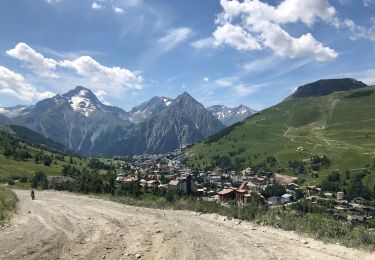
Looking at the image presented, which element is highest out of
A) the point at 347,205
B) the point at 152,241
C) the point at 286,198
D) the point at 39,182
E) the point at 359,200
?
the point at 152,241

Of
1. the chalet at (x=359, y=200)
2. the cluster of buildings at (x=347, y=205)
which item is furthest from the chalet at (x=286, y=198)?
the chalet at (x=359, y=200)

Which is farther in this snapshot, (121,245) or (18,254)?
(121,245)

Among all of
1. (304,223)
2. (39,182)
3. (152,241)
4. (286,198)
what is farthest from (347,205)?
(152,241)

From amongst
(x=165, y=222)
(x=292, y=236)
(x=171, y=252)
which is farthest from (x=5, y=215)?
(x=292, y=236)

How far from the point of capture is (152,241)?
A: 18266 millimetres

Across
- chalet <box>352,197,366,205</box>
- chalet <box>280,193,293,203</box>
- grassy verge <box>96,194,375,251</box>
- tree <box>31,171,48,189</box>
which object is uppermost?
grassy verge <box>96,194,375,251</box>

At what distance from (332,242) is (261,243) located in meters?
3.68

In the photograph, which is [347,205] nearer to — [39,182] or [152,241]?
[39,182]

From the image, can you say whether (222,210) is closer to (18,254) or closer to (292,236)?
(292,236)

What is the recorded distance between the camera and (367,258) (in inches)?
640

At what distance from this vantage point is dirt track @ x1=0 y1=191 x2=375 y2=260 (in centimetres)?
1619

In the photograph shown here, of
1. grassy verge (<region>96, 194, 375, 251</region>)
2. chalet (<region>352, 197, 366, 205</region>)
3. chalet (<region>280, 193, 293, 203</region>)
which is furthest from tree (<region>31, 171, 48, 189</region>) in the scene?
chalet (<region>352, 197, 366, 205</region>)

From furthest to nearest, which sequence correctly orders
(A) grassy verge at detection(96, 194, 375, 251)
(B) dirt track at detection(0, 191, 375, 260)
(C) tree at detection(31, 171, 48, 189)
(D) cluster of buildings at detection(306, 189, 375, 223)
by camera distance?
(D) cluster of buildings at detection(306, 189, 375, 223), (C) tree at detection(31, 171, 48, 189), (A) grassy verge at detection(96, 194, 375, 251), (B) dirt track at detection(0, 191, 375, 260)

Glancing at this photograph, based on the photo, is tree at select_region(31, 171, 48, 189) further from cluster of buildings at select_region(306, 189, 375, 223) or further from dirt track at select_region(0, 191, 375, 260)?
cluster of buildings at select_region(306, 189, 375, 223)
